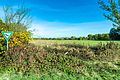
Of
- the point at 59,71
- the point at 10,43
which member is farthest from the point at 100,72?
the point at 10,43

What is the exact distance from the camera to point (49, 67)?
13.3m

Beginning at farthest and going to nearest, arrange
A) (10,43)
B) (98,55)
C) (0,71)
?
(98,55), (10,43), (0,71)

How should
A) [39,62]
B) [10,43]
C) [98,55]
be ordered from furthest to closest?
[98,55], [10,43], [39,62]

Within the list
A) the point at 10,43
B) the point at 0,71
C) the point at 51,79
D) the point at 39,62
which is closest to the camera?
the point at 51,79

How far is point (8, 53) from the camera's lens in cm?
1387

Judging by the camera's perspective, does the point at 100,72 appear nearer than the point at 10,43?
Yes

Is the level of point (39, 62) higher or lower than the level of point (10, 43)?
lower

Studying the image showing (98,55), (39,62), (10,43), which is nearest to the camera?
(39,62)

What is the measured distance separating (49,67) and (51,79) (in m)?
1.58

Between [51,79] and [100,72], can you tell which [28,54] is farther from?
[100,72]

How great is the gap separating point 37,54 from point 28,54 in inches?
19.2

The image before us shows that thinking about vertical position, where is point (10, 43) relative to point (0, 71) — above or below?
above

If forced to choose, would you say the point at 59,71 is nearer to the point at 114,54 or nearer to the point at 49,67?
the point at 49,67

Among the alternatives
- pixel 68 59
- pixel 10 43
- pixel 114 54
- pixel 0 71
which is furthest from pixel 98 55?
pixel 0 71
